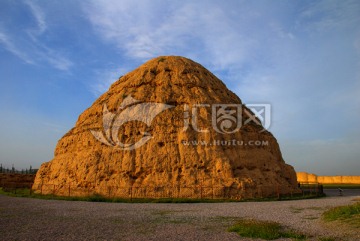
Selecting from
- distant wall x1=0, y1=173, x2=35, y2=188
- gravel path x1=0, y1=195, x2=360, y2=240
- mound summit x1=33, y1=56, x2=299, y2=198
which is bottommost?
gravel path x1=0, y1=195, x2=360, y2=240

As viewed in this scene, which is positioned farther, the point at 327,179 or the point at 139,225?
the point at 327,179

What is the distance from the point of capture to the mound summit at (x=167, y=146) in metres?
25.5

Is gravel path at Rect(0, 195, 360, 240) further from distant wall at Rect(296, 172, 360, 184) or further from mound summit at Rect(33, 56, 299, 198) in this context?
distant wall at Rect(296, 172, 360, 184)

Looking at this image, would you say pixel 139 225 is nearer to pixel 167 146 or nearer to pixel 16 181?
pixel 167 146

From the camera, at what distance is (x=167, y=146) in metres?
27.0

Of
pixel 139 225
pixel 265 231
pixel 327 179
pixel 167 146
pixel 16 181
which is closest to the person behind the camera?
pixel 265 231

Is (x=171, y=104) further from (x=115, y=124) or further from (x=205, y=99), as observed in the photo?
(x=115, y=124)

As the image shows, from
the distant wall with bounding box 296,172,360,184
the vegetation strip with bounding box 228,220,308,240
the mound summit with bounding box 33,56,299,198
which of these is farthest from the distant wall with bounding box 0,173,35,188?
the distant wall with bounding box 296,172,360,184

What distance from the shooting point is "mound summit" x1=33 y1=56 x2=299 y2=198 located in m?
25.5

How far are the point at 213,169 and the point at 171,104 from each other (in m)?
7.21

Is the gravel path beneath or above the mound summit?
beneath

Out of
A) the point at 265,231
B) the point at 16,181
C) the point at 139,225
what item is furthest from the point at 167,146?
the point at 16,181

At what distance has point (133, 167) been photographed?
2620 centimetres

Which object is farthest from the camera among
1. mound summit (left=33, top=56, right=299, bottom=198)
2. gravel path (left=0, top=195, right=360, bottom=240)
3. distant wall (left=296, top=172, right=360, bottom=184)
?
distant wall (left=296, top=172, right=360, bottom=184)
